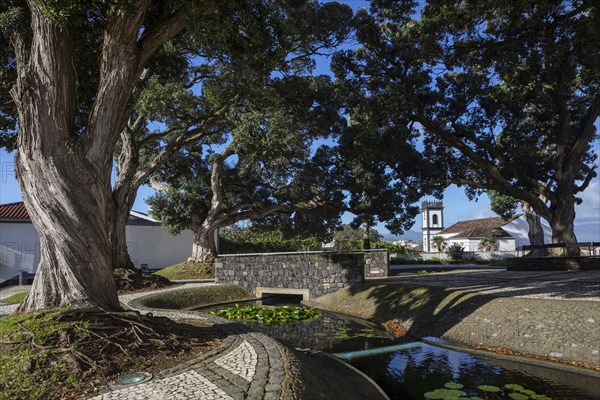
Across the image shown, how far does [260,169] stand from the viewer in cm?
2292

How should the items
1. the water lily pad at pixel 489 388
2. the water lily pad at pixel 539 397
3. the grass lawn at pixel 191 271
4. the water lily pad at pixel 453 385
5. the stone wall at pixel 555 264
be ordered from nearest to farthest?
the water lily pad at pixel 539 397, the water lily pad at pixel 489 388, the water lily pad at pixel 453 385, the stone wall at pixel 555 264, the grass lawn at pixel 191 271

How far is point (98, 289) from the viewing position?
24.3 ft

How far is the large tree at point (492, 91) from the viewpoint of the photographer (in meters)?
13.0

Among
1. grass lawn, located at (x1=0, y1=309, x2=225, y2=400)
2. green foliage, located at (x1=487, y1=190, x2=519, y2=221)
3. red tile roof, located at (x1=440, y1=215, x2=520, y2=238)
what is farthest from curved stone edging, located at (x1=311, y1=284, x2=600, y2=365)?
red tile roof, located at (x1=440, y1=215, x2=520, y2=238)

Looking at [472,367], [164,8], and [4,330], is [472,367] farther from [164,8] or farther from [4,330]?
[164,8]

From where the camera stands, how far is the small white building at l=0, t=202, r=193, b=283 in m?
22.9

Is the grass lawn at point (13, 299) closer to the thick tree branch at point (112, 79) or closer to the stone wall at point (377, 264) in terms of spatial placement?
the thick tree branch at point (112, 79)

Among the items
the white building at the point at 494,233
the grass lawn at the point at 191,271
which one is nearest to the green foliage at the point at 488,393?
the grass lawn at the point at 191,271

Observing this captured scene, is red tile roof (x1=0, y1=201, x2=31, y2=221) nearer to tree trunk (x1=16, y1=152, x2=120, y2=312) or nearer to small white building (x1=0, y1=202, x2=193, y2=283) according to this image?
small white building (x1=0, y1=202, x2=193, y2=283)


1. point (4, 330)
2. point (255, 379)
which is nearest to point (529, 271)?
point (255, 379)

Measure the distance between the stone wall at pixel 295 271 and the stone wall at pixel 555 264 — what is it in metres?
8.25

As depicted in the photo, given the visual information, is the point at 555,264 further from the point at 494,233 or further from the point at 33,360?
the point at 494,233

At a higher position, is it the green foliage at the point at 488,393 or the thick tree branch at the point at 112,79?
the thick tree branch at the point at 112,79

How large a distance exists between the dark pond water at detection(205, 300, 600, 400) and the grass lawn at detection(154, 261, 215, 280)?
13.9m
